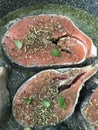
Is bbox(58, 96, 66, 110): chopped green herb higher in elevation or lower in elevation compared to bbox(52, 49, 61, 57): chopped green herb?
lower

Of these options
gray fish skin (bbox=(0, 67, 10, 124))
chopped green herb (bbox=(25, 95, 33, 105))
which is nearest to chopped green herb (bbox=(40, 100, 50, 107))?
chopped green herb (bbox=(25, 95, 33, 105))

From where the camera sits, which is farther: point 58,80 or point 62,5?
point 62,5

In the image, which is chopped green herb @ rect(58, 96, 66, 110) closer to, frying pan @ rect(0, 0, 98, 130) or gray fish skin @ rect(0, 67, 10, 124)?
frying pan @ rect(0, 0, 98, 130)

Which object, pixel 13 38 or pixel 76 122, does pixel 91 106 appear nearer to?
pixel 76 122

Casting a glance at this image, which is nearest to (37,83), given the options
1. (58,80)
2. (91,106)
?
(58,80)

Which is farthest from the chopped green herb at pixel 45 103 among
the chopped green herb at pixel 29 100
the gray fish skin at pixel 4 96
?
the gray fish skin at pixel 4 96

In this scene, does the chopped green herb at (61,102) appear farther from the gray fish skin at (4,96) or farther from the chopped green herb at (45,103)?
the gray fish skin at (4,96)

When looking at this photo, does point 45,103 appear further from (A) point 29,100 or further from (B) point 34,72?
(B) point 34,72

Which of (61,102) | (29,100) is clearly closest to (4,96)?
(29,100)
